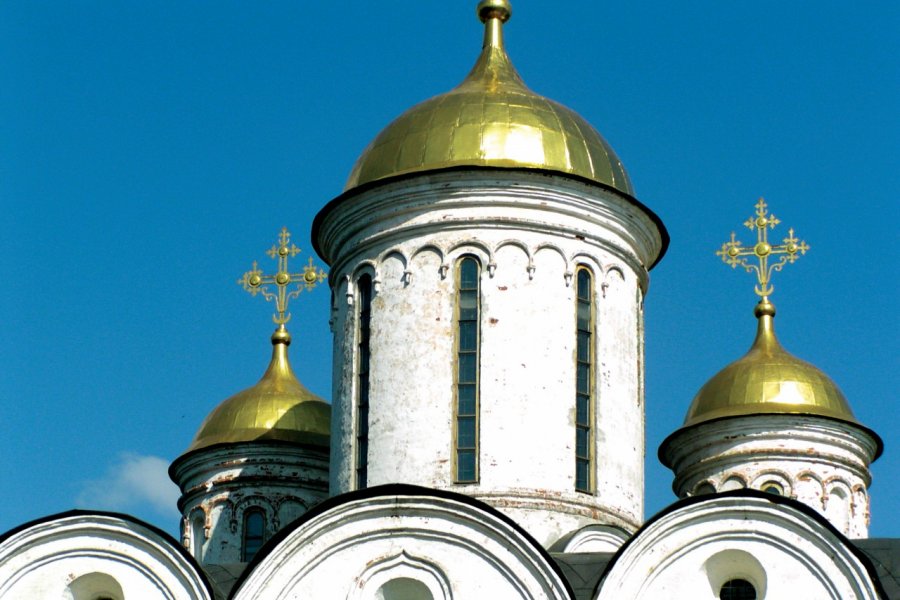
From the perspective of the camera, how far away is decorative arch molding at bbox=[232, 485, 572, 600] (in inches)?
885

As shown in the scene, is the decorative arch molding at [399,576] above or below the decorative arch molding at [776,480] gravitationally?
below

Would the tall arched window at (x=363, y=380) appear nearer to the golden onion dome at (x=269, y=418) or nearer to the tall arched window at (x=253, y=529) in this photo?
the golden onion dome at (x=269, y=418)

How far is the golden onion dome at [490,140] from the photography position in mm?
26172

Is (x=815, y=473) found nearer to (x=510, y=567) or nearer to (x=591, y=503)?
(x=591, y=503)

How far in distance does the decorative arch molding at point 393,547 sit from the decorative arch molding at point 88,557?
84 centimetres

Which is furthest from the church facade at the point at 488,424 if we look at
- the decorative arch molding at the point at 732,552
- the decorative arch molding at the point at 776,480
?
the decorative arch molding at the point at 776,480

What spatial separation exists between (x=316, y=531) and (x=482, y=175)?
189 inches

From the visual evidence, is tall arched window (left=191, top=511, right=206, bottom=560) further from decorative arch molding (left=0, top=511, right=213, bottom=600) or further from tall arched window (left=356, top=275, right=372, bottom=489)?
decorative arch molding (left=0, top=511, right=213, bottom=600)

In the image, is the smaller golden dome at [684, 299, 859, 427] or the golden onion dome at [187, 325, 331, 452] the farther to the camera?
the golden onion dome at [187, 325, 331, 452]

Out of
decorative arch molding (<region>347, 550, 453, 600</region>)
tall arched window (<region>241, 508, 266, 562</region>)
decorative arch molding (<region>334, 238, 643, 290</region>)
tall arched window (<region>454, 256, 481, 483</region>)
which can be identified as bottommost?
decorative arch molding (<region>347, 550, 453, 600</region>)

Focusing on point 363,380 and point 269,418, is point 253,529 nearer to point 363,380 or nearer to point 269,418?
point 269,418

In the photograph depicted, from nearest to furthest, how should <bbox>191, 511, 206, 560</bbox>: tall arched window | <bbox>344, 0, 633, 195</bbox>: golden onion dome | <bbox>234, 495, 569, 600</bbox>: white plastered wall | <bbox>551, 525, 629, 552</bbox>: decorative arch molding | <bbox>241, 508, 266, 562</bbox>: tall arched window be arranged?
1. <bbox>234, 495, 569, 600</bbox>: white plastered wall
2. <bbox>551, 525, 629, 552</bbox>: decorative arch molding
3. <bbox>344, 0, 633, 195</bbox>: golden onion dome
4. <bbox>241, 508, 266, 562</bbox>: tall arched window
5. <bbox>191, 511, 206, 560</bbox>: tall arched window

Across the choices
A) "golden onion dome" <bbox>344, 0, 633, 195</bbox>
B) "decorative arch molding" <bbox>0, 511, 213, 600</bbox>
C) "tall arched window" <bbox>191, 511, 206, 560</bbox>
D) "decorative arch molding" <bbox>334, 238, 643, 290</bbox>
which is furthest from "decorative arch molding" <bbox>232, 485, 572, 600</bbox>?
"tall arched window" <bbox>191, 511, 206, 560</bbox>

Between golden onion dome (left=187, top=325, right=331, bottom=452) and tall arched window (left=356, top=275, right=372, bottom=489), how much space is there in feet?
15.4
